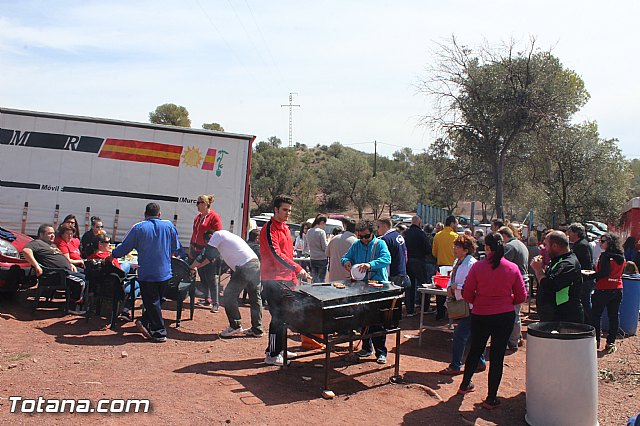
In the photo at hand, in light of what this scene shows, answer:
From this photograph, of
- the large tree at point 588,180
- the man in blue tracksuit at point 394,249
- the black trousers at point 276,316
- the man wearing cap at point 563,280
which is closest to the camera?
the man wearing cap at point 563,280

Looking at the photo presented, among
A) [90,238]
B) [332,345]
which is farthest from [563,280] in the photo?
[90,238]

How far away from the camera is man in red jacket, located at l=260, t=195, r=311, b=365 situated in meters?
6.52

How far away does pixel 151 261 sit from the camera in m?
7.24

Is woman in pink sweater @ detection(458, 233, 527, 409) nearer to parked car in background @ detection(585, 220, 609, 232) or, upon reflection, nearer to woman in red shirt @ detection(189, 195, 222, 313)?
woman in red shirt @ detection(189, 195, 222, 313)

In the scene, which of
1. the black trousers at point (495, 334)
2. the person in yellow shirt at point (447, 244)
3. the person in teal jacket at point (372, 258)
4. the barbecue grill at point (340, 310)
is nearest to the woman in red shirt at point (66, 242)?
the barbecue grill at point (340, 310)

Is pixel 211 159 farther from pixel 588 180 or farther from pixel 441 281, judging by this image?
pixel 588 180

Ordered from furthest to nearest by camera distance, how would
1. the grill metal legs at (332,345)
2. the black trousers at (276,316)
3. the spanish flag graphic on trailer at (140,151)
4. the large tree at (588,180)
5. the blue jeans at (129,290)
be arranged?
the large tree at (588,180) → the spanish flag graphic on trailer at (140,151) → the blue jeans at (129,290) → the black trousers at (276,316) → the grill metal legs at (332,345)

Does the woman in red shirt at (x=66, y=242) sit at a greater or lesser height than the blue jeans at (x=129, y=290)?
greater

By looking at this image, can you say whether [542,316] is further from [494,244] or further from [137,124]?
[137,124]

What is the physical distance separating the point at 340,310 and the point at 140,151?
309 inches

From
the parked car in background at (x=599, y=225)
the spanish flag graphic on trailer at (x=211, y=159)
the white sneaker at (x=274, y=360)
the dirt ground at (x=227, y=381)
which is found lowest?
the dirt ground at (x=227, y=381)

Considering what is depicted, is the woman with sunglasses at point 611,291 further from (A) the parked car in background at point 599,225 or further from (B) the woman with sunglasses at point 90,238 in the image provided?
(A) the parked car in background at point 599,225

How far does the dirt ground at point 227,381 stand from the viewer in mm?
5078

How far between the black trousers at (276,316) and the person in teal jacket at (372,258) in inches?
35.0
